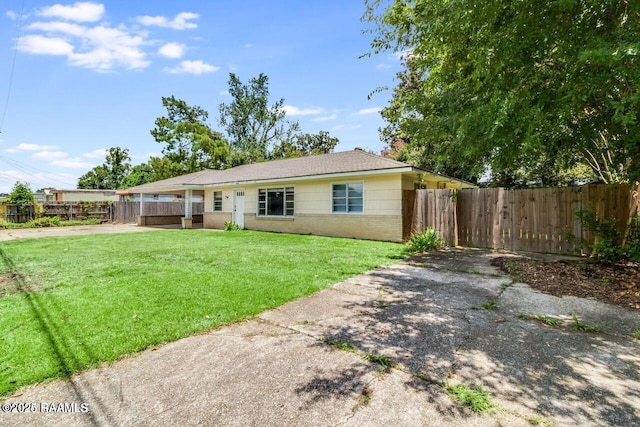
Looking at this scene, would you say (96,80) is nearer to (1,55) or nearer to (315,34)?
(1,55)

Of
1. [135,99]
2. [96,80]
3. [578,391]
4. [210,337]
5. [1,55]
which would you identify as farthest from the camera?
[135,99]

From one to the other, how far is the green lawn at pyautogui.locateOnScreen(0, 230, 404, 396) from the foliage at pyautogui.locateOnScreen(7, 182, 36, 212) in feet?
44.6

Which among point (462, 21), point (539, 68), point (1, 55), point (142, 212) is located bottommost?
point (142, 212)

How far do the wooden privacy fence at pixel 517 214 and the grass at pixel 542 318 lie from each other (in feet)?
Answer: 17.4

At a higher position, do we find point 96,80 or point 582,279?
point 96,80

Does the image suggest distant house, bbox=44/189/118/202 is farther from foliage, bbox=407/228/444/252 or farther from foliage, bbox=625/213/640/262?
foliage, bbox=625/213/640/262

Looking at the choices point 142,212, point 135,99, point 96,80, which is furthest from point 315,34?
point 142,212

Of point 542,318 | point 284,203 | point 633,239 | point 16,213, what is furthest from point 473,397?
point 16,213

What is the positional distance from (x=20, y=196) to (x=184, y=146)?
1444cm

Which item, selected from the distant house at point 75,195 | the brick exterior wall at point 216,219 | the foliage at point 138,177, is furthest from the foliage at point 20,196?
the foliage at point 138,177

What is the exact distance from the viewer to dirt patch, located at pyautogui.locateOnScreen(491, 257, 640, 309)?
16.0 feet

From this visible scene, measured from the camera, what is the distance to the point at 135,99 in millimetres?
17453

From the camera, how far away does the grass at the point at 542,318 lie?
379 centimetres

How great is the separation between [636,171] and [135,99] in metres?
20.9
